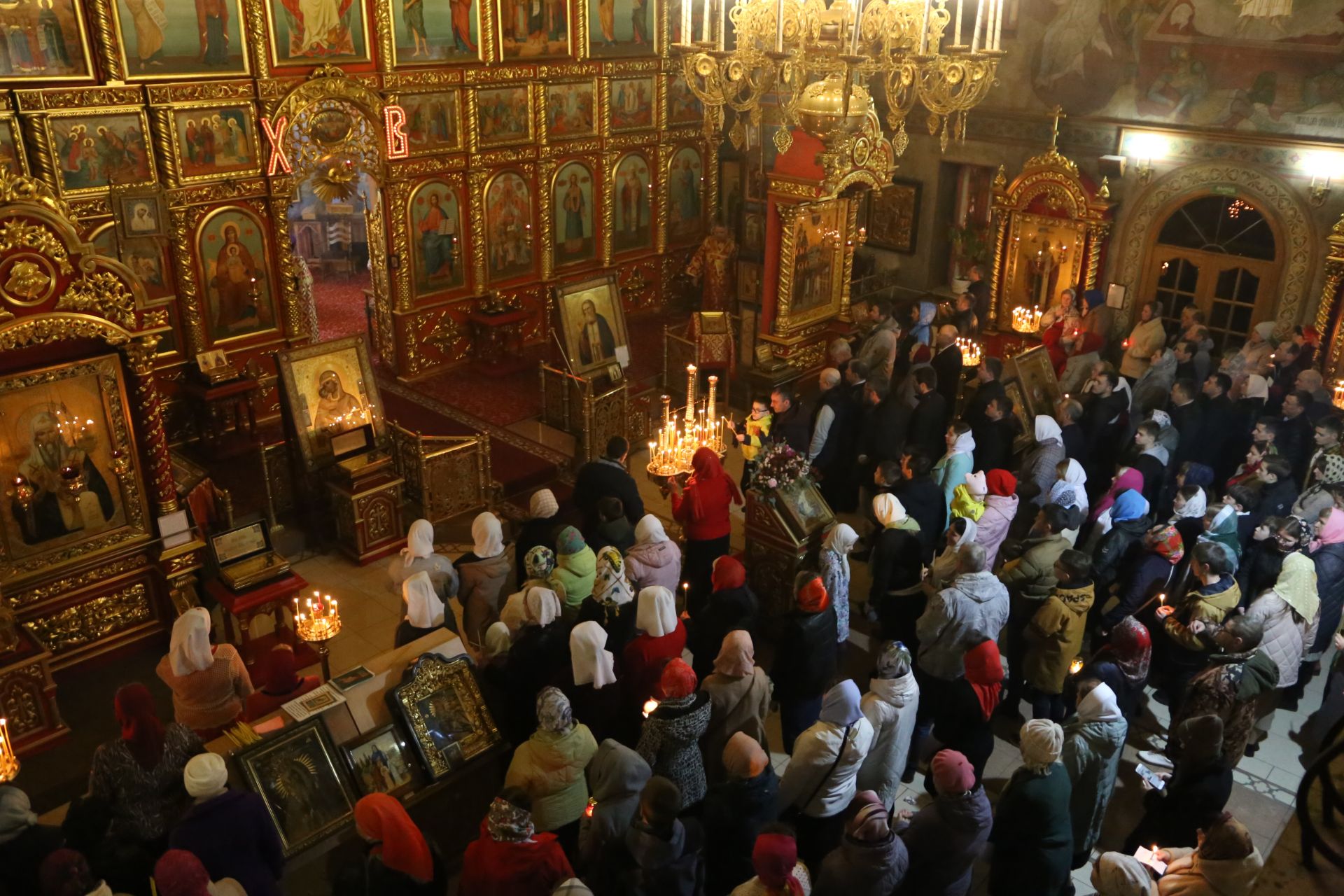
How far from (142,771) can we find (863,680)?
4.68 metres

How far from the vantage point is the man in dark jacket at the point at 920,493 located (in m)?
7.79

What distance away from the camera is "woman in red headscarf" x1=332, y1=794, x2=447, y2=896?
4176 mm

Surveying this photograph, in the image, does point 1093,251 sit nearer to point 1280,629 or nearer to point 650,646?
point 1280,629

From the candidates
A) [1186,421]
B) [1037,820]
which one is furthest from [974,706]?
[1186,421]

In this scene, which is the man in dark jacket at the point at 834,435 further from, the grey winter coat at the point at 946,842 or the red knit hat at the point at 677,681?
the grey winter coat at the point at 946,842

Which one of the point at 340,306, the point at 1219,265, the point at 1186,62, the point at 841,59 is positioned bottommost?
the point at 340,306

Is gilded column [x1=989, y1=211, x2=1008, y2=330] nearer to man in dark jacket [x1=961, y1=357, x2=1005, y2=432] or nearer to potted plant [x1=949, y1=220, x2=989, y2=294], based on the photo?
Answer: potted plant [x1=949, y1=220, x2=989, y2=294]

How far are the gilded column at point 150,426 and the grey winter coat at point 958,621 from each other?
5648 millimetres

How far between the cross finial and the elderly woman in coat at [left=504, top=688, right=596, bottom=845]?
1149cm

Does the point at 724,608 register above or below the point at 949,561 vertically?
below

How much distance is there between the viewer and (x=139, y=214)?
10.4 m

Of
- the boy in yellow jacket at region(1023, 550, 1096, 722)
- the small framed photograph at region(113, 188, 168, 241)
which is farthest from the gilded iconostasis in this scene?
the boy in yellow jacket at region(1023, 550, 1096, 722)

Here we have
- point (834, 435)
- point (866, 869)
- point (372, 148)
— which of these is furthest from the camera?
point (372, 148)

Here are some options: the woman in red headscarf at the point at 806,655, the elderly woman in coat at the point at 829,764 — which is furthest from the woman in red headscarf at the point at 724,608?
the elderly woman in coat at the point at 829,764
